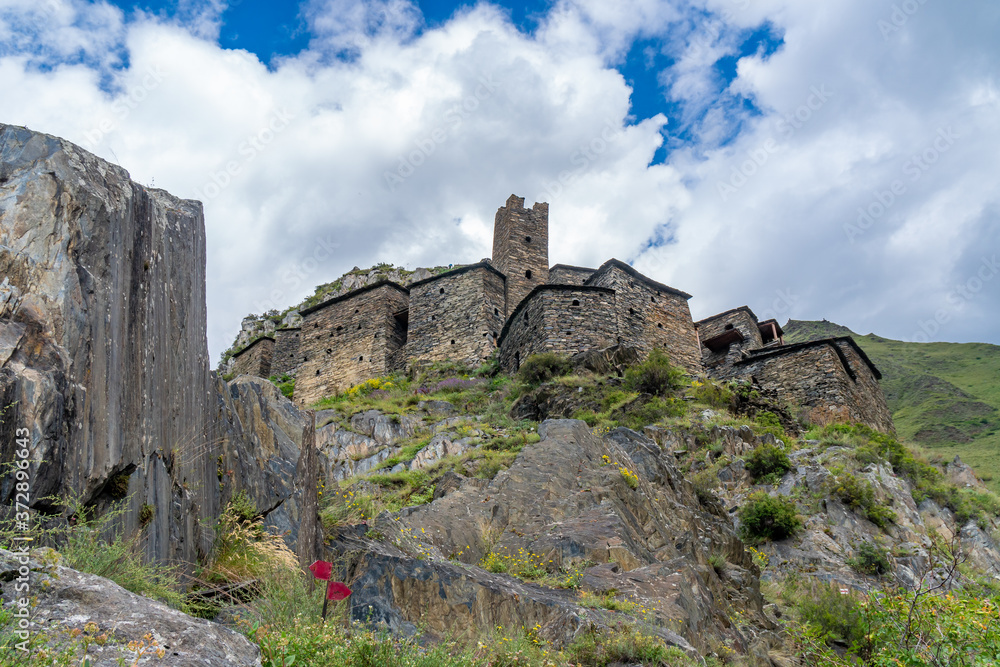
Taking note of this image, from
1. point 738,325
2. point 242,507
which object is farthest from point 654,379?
point 242,507

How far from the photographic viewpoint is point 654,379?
72.3ft

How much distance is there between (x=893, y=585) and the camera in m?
13.2

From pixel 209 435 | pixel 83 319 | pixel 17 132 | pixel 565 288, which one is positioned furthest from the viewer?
pixel 565 288

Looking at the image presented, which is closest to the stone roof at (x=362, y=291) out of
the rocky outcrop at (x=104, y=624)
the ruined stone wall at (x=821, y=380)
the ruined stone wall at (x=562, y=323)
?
the ruined stone wall at (x=562, y=323)

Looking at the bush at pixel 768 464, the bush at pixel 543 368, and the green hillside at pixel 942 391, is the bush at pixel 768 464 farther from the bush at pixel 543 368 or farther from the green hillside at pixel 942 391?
the green hillside at pixel 942 391

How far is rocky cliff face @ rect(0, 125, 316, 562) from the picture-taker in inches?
183

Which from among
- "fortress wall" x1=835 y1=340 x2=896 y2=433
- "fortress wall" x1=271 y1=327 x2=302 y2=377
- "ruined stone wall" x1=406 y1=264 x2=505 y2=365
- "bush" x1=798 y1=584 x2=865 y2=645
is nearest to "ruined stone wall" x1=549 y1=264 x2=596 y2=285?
"ruined stone wall" x1=406 y1=264 x2=505 y2=365

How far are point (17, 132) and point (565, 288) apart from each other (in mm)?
23043

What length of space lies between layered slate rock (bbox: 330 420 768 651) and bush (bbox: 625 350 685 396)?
25.8 feet

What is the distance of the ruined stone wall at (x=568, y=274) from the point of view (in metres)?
35.7

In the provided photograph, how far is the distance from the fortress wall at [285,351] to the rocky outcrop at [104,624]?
1273 inches

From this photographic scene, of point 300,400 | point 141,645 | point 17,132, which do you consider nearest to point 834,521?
point 141,645

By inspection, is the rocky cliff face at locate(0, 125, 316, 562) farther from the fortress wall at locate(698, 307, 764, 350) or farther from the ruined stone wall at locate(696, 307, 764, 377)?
the fortress wall at locate(698, 307, 764, 350)

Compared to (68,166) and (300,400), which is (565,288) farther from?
(68,166)
